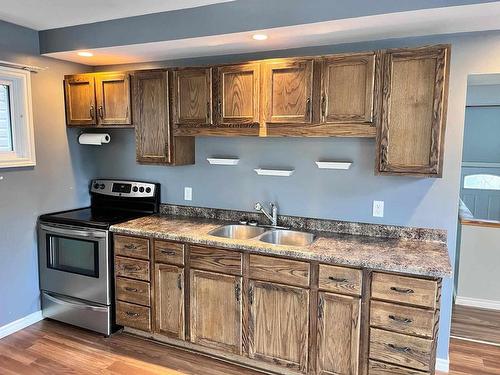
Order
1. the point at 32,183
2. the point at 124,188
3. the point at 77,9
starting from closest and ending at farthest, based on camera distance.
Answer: the point at 77,9
the point at 32,183
the point at 124,188

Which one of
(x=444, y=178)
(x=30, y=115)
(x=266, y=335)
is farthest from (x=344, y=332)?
(x=30, y=115)

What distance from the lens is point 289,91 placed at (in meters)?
2.58

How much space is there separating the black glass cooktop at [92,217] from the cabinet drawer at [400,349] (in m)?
2.13

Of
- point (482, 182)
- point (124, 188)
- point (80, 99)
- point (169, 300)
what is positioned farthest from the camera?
point (482, 182)

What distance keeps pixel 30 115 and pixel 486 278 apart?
4.37 metres

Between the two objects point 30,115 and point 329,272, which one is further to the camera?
point 30,115

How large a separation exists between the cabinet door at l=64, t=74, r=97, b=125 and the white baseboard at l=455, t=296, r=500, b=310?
383 cm

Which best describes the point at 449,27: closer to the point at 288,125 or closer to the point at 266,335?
the point at 288,125

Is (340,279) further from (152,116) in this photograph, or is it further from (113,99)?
(113,99)

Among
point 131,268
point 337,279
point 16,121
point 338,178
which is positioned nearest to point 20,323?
point 131,268

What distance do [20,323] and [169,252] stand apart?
1554mm

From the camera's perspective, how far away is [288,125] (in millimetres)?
2604

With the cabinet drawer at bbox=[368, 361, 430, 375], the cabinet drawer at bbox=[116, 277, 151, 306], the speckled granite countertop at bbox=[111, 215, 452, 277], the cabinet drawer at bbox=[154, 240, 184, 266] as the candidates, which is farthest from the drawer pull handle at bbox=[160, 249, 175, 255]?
the cabinet drawer at bbox=[368, 361, 430, 375]

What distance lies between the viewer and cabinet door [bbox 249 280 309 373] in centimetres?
241
